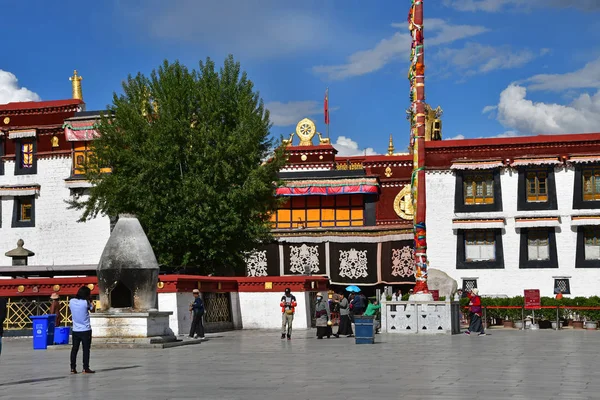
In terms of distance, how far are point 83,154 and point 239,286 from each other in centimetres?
1631

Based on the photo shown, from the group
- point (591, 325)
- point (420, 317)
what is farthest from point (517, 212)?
point (420, 317)

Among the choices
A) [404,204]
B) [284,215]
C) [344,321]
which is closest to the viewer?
[344,321]

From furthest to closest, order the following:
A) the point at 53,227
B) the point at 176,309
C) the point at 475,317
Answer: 1. the point at 53,227
2. the point at 475,317
3. the point at 176,309

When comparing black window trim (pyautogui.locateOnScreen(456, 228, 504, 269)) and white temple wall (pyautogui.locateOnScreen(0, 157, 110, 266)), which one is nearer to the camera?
black window trim (pyautogui.locateOnScreen(456, 228, 504, 269))

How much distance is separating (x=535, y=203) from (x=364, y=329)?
23.5m

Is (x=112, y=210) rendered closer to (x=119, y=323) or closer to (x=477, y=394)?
(x=119, y=323)

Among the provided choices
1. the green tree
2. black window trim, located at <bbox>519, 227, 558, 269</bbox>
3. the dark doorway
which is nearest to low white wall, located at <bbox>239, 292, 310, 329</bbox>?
the green tree

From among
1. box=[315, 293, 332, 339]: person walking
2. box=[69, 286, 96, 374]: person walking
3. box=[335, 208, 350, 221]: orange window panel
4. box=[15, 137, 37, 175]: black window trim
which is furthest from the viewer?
box=[335, 208, 350, 221]: orange window panel

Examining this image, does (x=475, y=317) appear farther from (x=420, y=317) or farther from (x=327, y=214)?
(x=327, y=214)

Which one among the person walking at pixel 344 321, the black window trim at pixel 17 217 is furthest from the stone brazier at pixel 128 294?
the black window trim at pixel 17 217

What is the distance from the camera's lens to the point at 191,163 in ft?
125

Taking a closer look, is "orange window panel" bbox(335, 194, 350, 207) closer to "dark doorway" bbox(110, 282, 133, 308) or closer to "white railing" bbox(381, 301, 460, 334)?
"white railing" bbox(381, 301, 460, 334)

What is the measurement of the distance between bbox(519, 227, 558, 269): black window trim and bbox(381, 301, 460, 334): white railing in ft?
52.3

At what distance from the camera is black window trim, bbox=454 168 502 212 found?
48.0 meters
